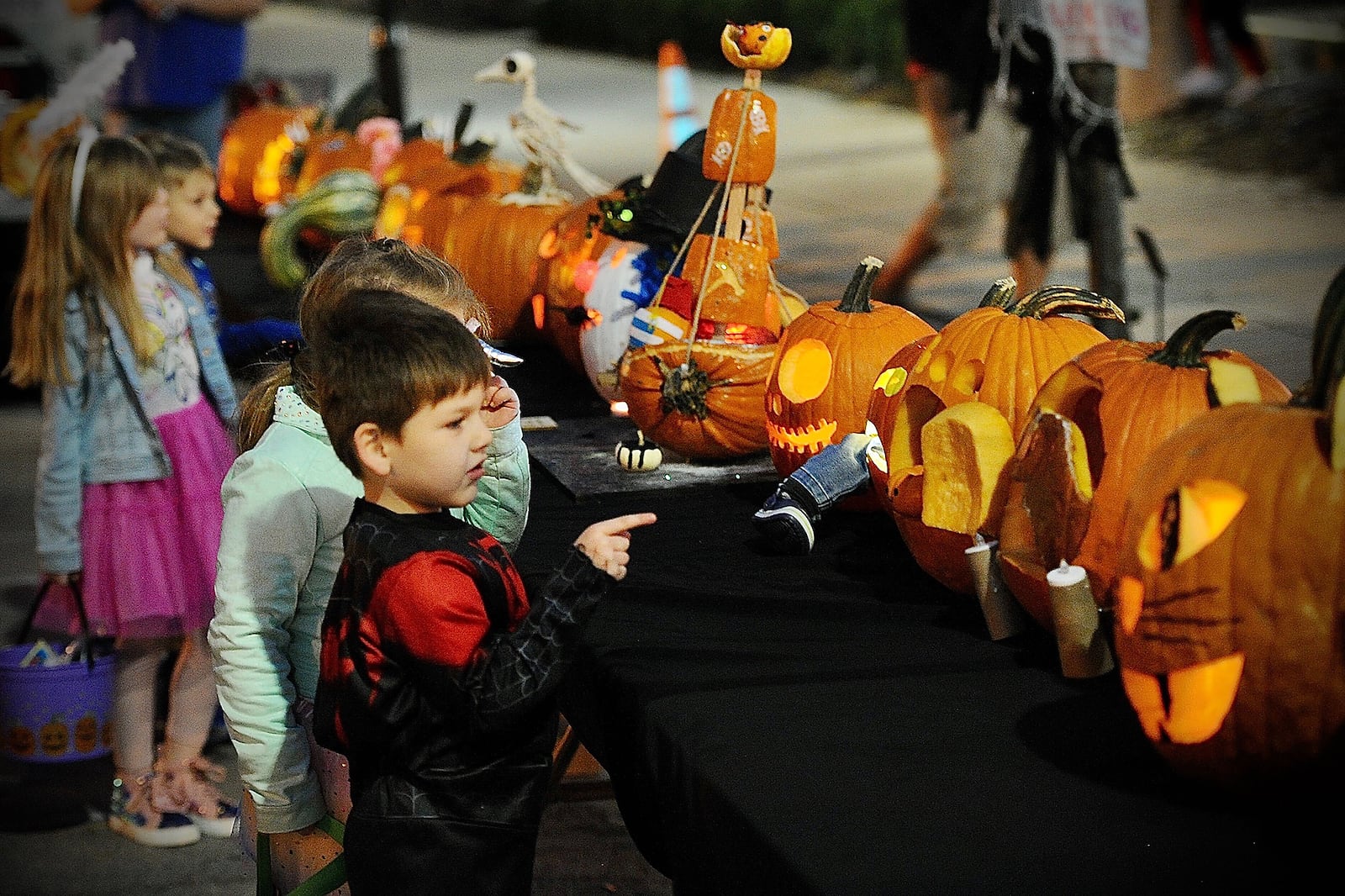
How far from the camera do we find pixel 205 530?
365 centimetres

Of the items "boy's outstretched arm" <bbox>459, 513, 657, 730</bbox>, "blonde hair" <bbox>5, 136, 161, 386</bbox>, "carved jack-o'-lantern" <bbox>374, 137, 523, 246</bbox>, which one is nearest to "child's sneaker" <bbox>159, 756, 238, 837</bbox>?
"blonde hair" <bbox>5, 136, 161, 386</bbox>

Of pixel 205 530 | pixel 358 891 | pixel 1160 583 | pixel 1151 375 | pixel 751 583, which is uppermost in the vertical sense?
pixel 1151 375

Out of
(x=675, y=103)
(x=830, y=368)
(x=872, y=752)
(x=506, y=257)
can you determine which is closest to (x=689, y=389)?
(x=830, y=368)

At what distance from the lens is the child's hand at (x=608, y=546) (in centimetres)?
186

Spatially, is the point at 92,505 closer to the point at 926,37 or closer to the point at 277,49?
the point at 926,37

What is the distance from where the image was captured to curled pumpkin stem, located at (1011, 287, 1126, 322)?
7.64 feet

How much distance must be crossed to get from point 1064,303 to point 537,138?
2391mm

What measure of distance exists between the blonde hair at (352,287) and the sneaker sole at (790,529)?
58 centimetres

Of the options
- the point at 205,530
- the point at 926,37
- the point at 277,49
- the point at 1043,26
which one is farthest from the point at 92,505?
the point at 277,49

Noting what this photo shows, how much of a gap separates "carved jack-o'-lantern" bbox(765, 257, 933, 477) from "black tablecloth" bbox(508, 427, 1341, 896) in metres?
0.36

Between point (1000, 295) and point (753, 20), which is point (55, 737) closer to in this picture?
point (1000, 295)

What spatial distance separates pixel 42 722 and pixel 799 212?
766cm

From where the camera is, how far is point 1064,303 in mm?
2344

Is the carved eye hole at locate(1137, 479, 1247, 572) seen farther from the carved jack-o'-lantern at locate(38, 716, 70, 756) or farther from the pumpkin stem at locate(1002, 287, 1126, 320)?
the carved jack-o'-lantern at locate(38, 716, 70, 756)
